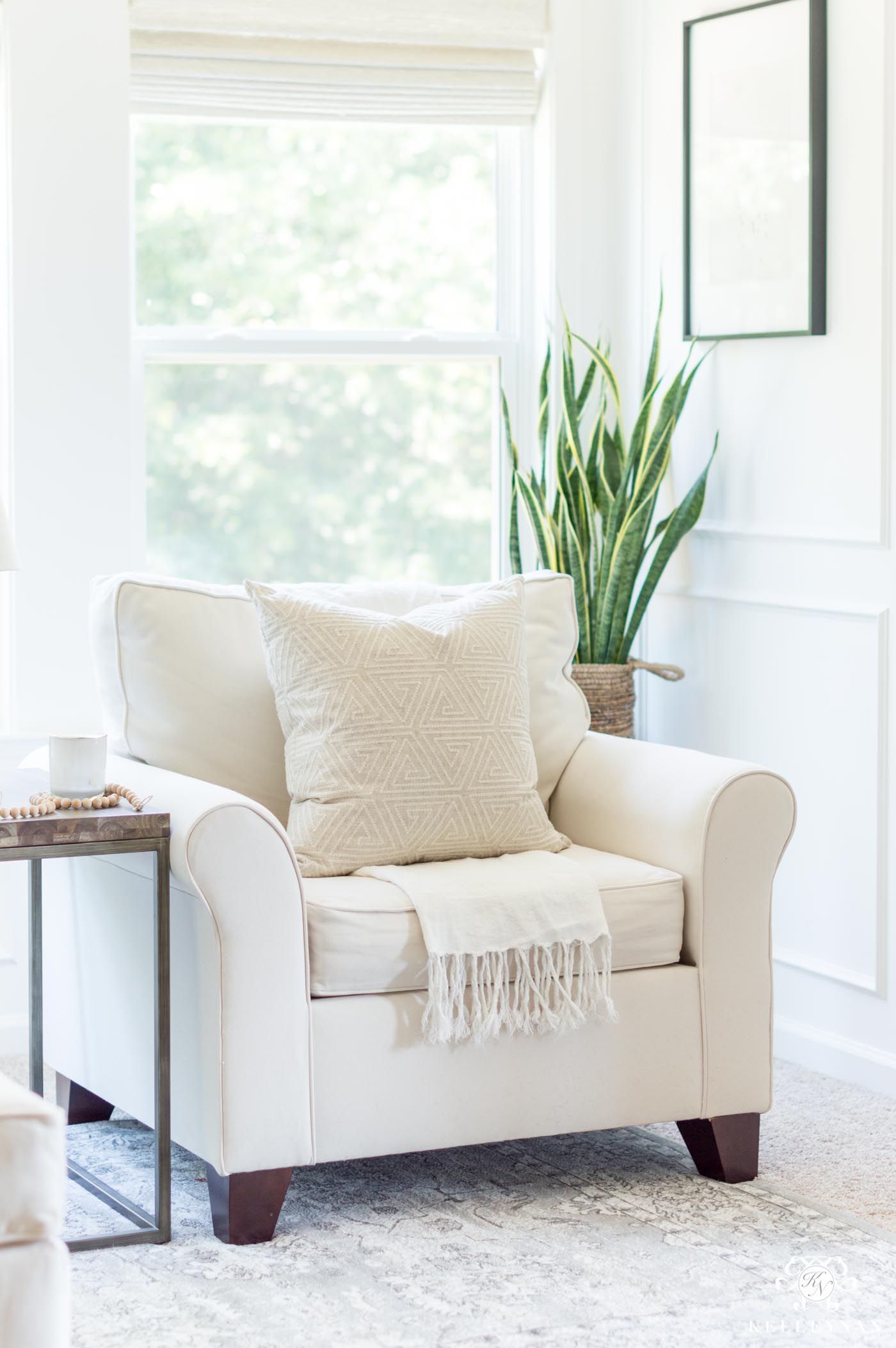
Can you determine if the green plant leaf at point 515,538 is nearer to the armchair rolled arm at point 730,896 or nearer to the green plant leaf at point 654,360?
the green plant leaf at point 654,360

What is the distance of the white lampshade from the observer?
2.38 m

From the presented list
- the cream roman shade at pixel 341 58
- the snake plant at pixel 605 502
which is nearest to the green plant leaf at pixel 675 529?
the snake plant at pixel 605 502

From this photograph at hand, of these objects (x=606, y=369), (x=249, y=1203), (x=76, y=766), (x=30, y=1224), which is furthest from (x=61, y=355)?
(x=30, y=1224)

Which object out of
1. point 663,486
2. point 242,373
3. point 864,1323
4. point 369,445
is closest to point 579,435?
point 663,486

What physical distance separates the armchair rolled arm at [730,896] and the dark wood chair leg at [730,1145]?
0.08 feet

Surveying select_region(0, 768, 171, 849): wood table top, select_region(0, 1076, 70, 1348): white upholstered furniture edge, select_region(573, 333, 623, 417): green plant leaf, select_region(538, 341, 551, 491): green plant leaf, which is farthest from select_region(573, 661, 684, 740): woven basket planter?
select_region(0, 1076, 70, 1348): white upholstered furniture edge

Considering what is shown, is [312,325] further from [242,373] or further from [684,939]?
[684,939]

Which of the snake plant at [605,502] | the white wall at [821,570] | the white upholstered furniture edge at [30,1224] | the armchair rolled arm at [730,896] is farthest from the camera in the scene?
the snake plant at [605,502]

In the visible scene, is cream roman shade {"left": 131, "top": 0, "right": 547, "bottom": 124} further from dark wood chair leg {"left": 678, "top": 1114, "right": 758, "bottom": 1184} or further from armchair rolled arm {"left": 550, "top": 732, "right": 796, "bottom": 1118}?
dark wood chair leg {"left": 678, "top": 1114, "right": 758, "bottom": 1184}

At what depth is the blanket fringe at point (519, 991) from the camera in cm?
237

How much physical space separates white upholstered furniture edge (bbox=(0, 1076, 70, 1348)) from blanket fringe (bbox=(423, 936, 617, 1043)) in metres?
0.97

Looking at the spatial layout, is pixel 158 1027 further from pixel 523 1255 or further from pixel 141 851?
pixel 523 1255

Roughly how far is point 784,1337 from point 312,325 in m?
Answer: 2.47

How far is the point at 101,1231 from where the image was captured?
238cm
